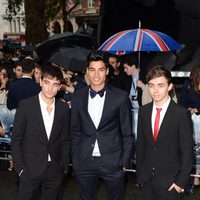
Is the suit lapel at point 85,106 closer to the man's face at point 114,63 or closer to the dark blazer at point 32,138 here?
the dark blazer at point 32,138

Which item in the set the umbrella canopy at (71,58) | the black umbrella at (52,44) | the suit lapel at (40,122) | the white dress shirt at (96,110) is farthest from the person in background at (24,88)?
the black umbrella at (52,44)

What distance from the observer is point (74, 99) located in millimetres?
3908

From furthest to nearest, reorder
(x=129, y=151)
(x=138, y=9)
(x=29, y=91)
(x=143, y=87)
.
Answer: (x=138, y=9) < (x=143, y=87) < (x=29, y=91) < (x=129, y=151)

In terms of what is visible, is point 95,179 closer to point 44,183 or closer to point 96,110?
point 44,183

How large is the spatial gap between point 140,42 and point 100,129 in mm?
2751

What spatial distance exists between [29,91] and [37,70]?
46.6 inches

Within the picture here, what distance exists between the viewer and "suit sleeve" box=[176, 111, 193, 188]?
3.51 metres

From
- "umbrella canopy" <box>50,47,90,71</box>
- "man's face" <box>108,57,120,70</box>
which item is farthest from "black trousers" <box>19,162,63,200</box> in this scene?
"umbrella canopy" <box>50,47,90,71</box>

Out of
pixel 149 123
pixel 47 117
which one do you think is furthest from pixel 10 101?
pixel 149 123

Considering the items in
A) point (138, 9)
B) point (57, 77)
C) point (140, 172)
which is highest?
point (138, 9)

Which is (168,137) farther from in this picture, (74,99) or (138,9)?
(138,9)

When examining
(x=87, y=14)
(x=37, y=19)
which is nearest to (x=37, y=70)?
(x=37, y=19)

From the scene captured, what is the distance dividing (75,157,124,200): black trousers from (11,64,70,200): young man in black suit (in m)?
0.33

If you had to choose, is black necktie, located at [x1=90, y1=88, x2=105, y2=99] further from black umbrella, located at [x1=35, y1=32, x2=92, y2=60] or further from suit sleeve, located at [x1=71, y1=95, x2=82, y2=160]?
black umbrella, located at [x1=35, y1=32, x2=92, y2=60]
